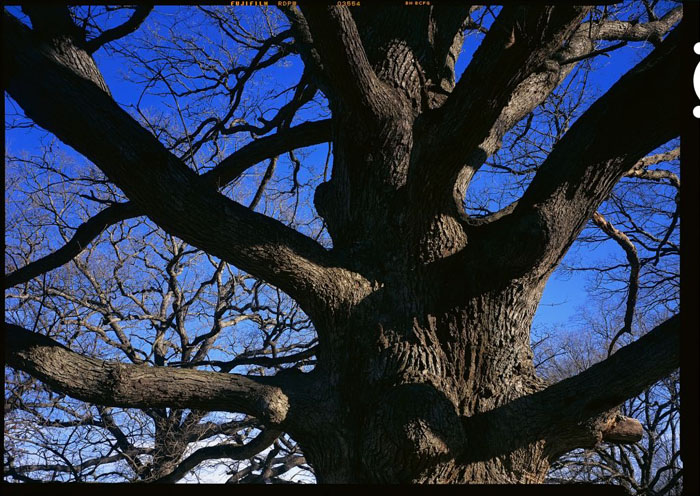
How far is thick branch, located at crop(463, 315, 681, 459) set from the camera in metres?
3.09

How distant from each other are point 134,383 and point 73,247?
1.46 m

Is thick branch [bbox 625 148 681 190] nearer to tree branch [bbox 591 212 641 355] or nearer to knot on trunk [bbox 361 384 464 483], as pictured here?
tree branch [bbox 591 212 641 355]

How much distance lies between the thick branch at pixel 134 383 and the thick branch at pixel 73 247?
1003 millimetres

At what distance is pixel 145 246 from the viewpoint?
10.4m

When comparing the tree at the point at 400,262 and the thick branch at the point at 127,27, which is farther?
the thick branch at the point at 127,27

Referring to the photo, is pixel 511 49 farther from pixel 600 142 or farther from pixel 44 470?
pixel 44 470

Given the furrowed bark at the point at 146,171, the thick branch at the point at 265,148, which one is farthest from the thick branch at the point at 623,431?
the thick branch at the point at 265,148

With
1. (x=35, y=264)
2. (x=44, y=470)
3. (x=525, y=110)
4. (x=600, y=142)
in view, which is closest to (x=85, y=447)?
(x=44, y=470)

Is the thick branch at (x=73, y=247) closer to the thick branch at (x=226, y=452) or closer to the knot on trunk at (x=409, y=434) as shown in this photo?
the knot on trunk at (x=409, y=434)

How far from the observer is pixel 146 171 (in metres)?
3.20

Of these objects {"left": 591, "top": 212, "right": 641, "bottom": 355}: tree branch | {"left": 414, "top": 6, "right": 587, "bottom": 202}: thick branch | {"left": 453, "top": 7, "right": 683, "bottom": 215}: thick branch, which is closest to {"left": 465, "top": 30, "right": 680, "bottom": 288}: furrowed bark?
{"left": 414, "top": 6, "right": 587, "bottom": 202}: thick branch

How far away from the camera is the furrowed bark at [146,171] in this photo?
3094 millimetres

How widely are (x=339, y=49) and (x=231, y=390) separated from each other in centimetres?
196

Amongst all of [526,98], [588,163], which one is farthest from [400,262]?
[526,98]
